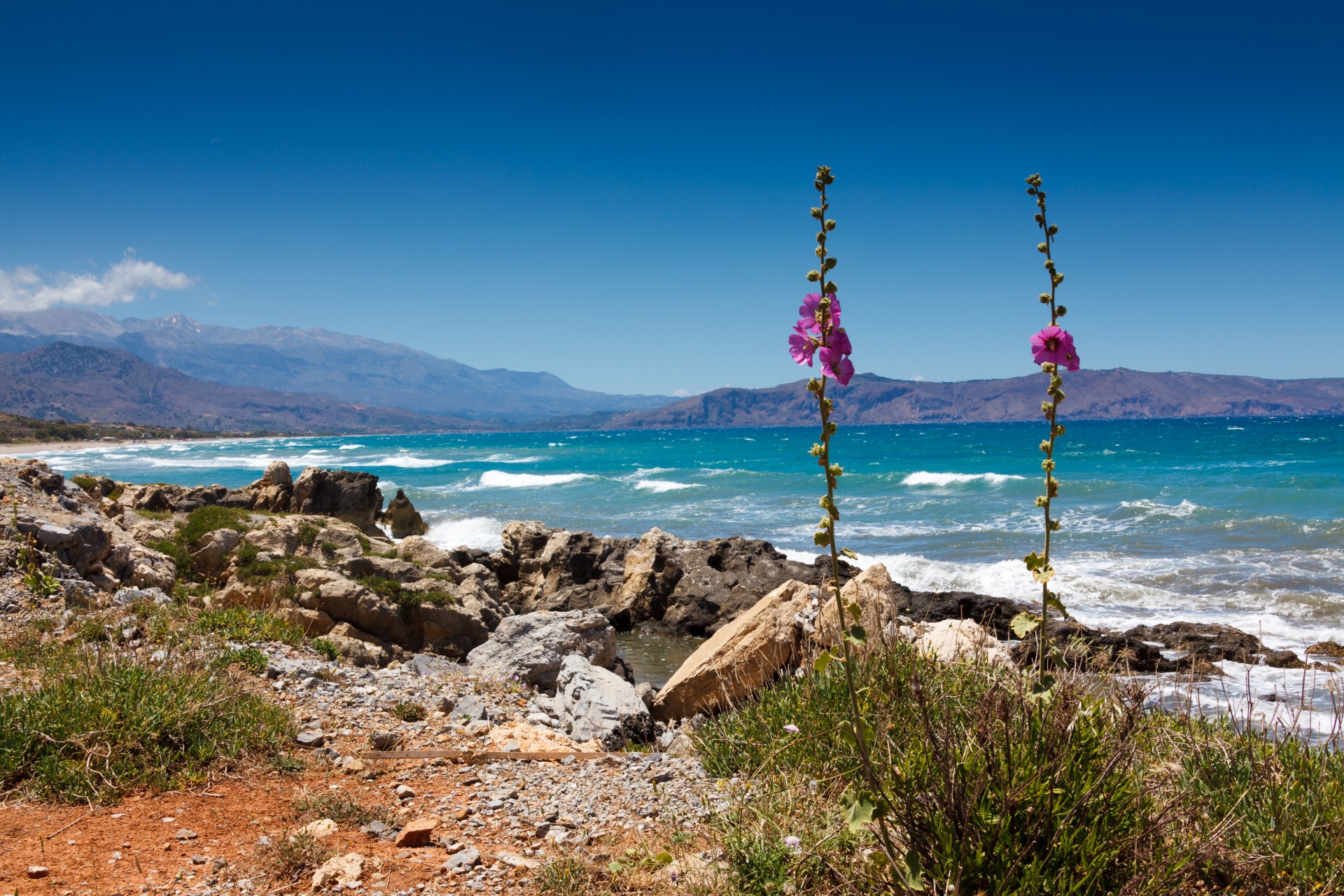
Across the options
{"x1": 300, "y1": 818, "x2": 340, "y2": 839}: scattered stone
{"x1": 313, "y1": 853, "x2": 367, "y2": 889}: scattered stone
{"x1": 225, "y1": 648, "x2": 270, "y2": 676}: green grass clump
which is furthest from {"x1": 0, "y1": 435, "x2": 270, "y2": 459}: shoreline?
{"x1": 313, "y1": 853, "x2": 367, "y2": 889}: scattered stone

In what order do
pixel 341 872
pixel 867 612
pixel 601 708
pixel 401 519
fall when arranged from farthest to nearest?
1. pixel 401 519
2. pixel 601 708
3. pixel 867 612
4. pixel 341 872

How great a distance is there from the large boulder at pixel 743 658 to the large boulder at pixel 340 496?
1720 cm

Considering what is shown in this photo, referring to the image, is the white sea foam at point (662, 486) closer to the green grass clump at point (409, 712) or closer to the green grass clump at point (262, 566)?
the green grass clump at point (262, 566)

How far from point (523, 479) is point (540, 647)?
149 ft

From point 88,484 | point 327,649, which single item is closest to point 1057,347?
point 327,649

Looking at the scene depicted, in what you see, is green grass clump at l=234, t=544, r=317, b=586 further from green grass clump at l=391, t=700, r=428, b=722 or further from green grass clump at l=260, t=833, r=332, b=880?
green grass clump at l=260, t=833, r=332, b=880

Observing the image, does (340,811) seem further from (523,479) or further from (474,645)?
(523,479)

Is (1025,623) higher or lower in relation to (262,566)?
higher

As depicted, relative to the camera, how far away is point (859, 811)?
2.64 meters

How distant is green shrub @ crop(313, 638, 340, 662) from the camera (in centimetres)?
793

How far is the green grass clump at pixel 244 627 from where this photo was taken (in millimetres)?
7215

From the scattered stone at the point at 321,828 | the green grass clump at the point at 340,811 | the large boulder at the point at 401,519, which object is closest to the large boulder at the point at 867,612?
the green grass clump at the point at 340,811

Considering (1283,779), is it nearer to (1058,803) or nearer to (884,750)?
(1058,803)

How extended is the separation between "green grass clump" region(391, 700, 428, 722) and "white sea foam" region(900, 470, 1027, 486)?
39275 mm
